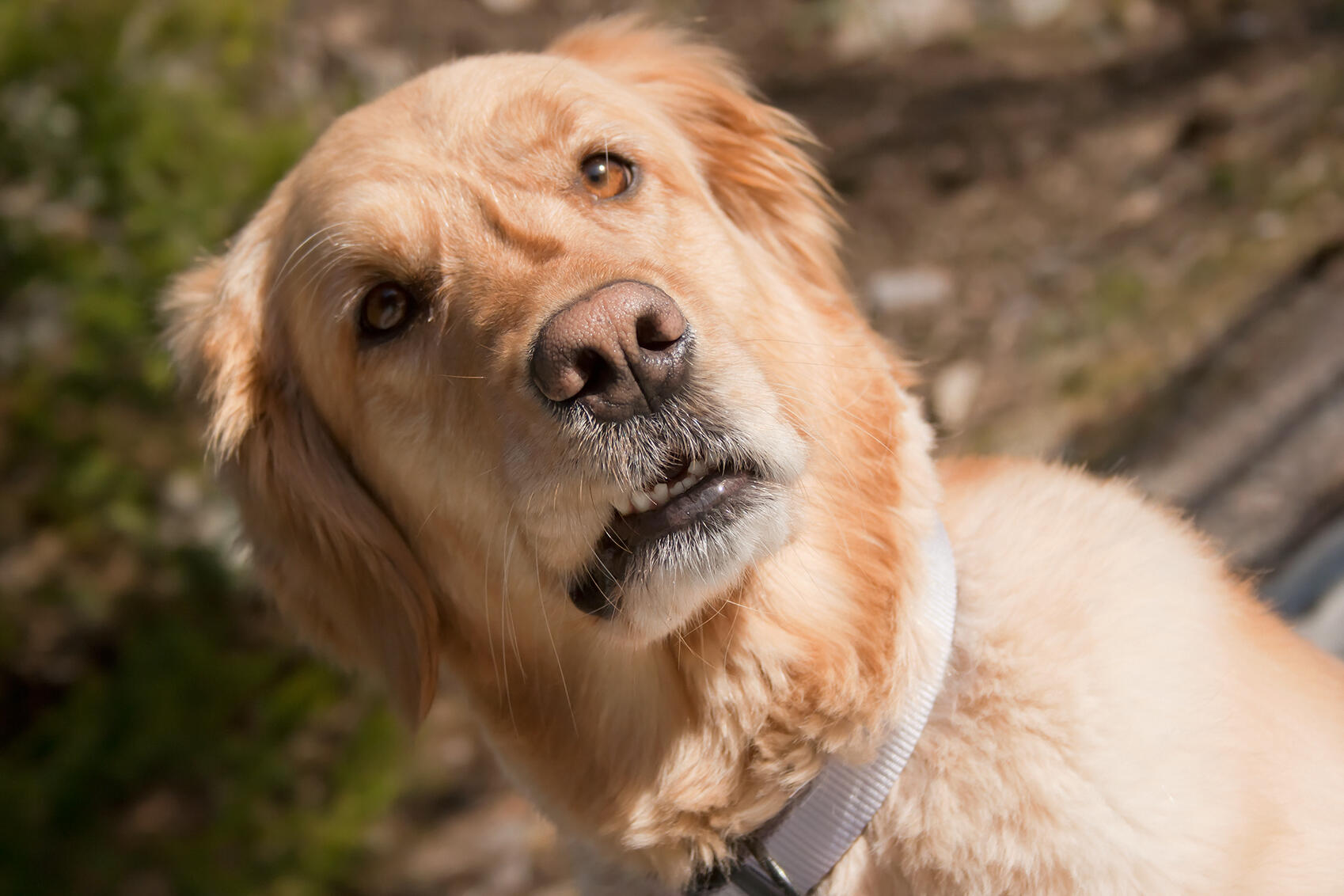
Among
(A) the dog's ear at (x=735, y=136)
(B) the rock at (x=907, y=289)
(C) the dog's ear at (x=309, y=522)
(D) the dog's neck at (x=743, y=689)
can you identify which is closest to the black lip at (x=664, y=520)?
(D) the dog's neck at (x=743, y=689)

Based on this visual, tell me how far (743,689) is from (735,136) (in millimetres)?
1493

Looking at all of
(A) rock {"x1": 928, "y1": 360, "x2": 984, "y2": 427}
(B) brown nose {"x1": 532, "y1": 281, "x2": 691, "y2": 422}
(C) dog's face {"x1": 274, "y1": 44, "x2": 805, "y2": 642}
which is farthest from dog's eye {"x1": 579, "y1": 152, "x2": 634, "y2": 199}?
(A) rock {"x1": 928, "y1": 360, "x2": 984, "y2": 427}

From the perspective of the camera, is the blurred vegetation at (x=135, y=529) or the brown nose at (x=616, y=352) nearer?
the brown nose at (x=616, y=352)

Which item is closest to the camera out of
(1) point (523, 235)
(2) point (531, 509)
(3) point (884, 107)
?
(2) point (531, 509)

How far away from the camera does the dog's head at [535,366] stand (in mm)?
1794

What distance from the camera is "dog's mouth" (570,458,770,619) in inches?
71.8

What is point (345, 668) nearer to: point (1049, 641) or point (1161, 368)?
point (1049, 641)

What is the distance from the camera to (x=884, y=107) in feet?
18.1

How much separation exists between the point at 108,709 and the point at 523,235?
2959 mm

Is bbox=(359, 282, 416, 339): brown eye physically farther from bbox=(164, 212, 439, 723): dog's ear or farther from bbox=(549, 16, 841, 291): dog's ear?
bbox=(549, 16, 841, 291): dog's ear

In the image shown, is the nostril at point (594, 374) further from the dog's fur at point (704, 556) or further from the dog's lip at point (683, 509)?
the dog's lip at point (683, 509)

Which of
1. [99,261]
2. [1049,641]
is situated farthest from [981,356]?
[99,261]

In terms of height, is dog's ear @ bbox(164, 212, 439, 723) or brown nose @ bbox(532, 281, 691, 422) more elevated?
brown nose @ bbox(532, 281, 691, 422)

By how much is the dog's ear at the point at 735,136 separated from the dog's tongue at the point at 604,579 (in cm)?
101
